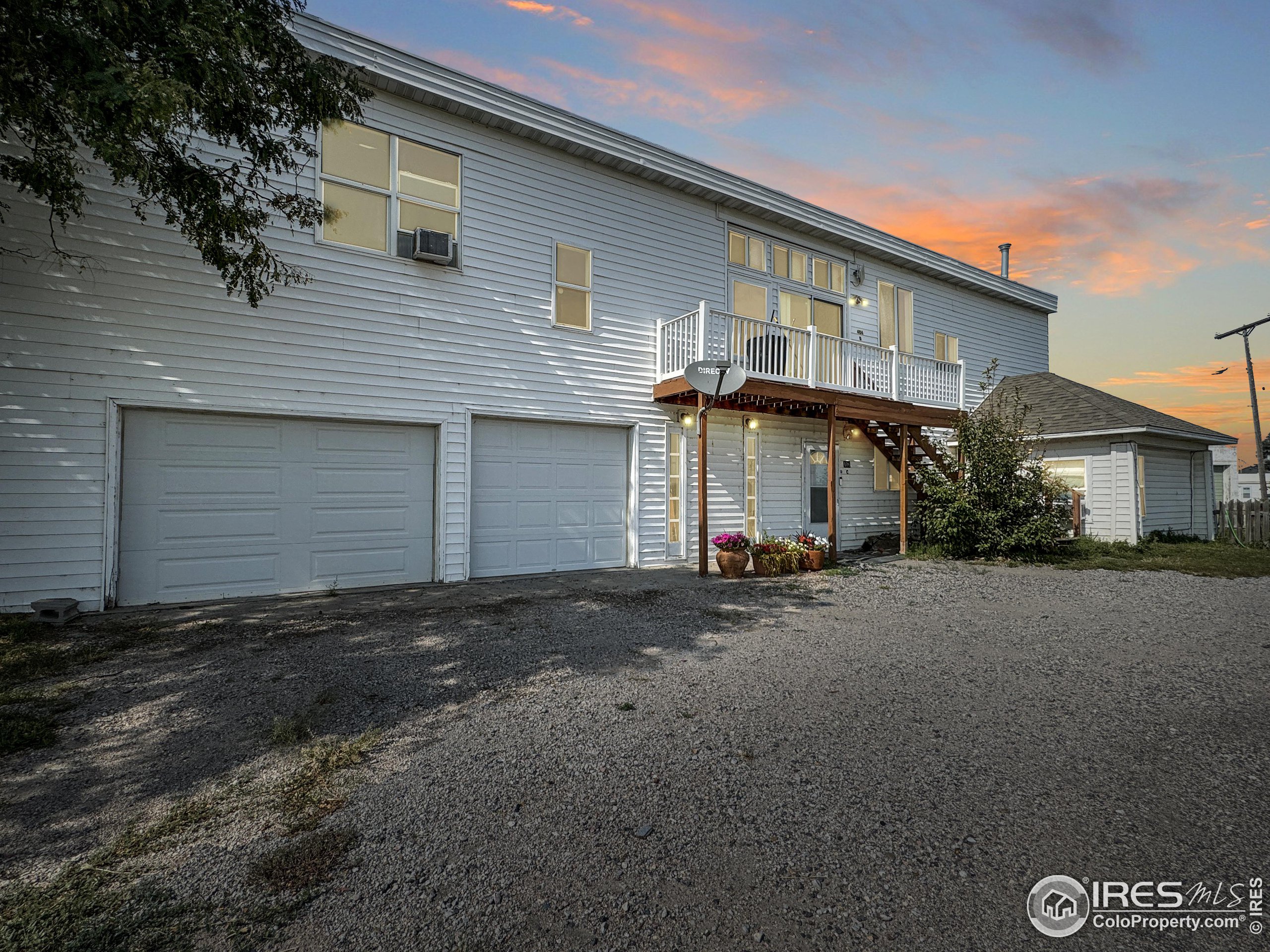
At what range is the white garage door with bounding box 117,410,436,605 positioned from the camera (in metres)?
6.25

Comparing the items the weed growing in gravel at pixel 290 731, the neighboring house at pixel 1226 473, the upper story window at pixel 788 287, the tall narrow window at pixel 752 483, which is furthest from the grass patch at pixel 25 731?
the neighboring house at pixel 1226 473

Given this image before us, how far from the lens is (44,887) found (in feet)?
6.27

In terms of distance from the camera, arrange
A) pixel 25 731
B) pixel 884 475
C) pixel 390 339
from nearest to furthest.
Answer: pixel 25 731
pixel 390 339
pixel 884 475

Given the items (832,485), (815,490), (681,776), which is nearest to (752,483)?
(815,490)

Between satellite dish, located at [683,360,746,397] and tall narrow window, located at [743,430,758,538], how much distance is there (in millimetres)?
2677

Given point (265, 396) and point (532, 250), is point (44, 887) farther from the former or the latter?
point (532, 250)

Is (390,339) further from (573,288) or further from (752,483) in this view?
(752,483)

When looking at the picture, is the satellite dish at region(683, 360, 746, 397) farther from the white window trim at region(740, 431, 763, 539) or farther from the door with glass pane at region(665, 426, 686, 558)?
the white window trim at region(740, 431, 763, 539)

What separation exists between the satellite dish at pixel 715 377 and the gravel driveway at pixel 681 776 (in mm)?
3796

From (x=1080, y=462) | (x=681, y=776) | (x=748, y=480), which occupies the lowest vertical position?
(x=681, y=776)

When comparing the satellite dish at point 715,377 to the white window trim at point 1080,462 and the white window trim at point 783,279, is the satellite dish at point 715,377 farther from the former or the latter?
the white window trim at point 1080,462

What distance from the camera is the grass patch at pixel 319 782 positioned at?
2363 mm

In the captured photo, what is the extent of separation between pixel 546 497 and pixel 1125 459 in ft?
39.6

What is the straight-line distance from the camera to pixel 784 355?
984 centimetres
